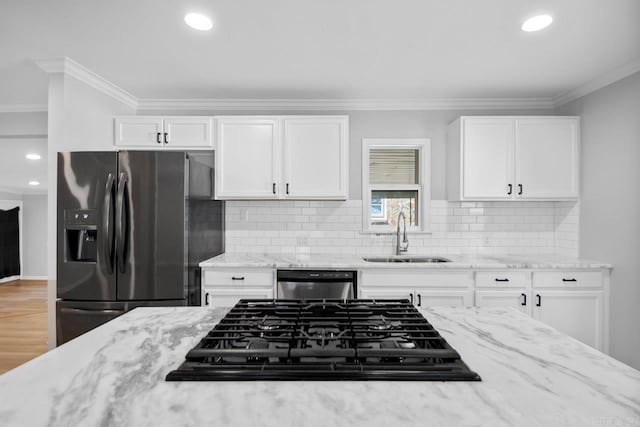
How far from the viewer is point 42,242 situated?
7.63m

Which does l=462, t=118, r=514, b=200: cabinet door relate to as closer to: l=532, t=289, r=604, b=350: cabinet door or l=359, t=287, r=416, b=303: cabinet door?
l=532, t=289, r=604, b=350: cabinet door

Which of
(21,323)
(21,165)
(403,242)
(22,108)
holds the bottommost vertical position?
(21,323)

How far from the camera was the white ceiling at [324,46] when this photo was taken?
6.50ft

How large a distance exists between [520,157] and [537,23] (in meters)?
1.34

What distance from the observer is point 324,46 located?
240 centimetres

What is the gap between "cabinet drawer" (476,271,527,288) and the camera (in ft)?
9.36

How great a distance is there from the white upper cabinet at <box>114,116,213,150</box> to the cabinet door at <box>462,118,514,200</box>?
2409mm

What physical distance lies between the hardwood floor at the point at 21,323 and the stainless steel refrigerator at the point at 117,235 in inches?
46.4

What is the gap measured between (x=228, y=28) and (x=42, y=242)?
8011 mm

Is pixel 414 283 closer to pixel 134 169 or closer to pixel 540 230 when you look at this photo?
pixel 540 230

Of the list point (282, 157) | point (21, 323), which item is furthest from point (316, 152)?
point (21, 323)

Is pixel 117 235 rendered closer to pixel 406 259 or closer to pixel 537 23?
pixel 406 259

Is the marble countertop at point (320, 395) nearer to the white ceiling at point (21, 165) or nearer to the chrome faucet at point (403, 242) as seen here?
the chrome faucet at point (403, 242)

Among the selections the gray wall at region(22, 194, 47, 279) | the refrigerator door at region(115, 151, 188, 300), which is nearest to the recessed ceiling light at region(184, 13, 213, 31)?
the refrigerator door at region(115, 151, 188, 300)
